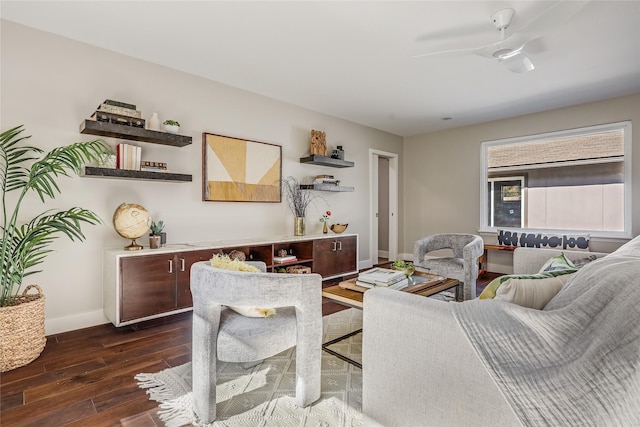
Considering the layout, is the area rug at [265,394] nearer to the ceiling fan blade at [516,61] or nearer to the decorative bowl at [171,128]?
the decorative bowl at [171,128]

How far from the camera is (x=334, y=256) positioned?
4383 mm

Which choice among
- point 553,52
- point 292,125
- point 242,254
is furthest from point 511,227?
point 242,254

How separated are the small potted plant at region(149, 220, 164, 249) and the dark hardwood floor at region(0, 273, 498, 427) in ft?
2.36

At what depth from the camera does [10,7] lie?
2322 mm

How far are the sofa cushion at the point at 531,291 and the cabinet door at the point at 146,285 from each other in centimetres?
261

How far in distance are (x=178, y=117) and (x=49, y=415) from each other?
2.69m

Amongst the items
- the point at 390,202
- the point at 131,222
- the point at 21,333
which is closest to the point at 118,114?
the point at 131,222

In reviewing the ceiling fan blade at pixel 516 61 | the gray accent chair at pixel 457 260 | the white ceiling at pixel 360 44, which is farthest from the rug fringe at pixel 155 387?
the ceiling fan blade at pixel 516 61

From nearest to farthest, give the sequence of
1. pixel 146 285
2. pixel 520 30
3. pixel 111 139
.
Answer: pixel 520 30
pixel 146 285
pixel 111 139

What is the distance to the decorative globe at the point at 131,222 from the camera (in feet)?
8.98

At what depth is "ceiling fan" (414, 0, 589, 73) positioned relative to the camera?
1.95m

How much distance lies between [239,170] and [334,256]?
170 cm

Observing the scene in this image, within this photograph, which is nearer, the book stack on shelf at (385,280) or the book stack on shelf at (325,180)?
the book stack on shelf at (385,280)

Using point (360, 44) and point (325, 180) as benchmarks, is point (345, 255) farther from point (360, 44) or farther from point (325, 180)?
point (360, 44)
